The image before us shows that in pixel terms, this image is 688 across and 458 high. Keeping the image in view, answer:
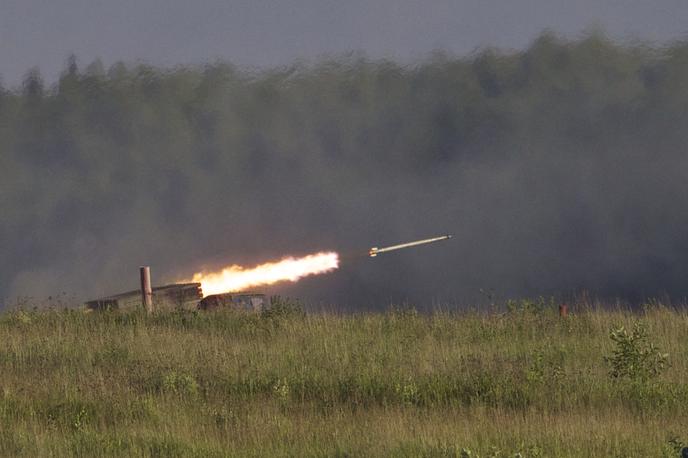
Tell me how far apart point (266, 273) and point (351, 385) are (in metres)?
15.2

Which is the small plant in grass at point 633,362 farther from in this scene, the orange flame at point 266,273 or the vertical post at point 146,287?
the orange flame at point 266,273

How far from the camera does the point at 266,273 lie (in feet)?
102

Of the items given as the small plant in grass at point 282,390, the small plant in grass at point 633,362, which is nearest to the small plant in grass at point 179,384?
the small plant in grass at point 282,390

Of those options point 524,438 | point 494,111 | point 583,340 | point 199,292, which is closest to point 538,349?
point 583,340

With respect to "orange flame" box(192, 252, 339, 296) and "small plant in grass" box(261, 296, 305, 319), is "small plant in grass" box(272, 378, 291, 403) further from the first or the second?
"orange flame" box(192, 252, 339, 296)

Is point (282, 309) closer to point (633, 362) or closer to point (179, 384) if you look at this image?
point (179, 384)

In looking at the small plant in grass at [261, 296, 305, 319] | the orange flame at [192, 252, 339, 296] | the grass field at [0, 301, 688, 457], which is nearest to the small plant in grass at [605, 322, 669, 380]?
the grass field at [0, 301, 688, 457]

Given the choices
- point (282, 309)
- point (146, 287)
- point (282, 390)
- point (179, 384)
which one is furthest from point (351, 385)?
point (146, 287)

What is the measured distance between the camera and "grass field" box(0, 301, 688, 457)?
12727mm

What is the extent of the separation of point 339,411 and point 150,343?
20.6ft

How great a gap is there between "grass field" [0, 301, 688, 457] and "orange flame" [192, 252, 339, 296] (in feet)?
24.3

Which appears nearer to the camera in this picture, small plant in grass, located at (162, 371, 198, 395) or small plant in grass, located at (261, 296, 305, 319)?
small plant in grass, located at (162, 371, 198, 395)

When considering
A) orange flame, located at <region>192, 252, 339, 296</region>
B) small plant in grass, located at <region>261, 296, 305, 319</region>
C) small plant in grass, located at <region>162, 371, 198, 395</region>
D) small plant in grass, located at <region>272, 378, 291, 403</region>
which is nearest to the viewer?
small plant in grass, located at <region>272, 378, 291, 403</region>

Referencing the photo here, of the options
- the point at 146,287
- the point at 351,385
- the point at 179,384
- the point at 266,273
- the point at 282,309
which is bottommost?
the point at 351,385
